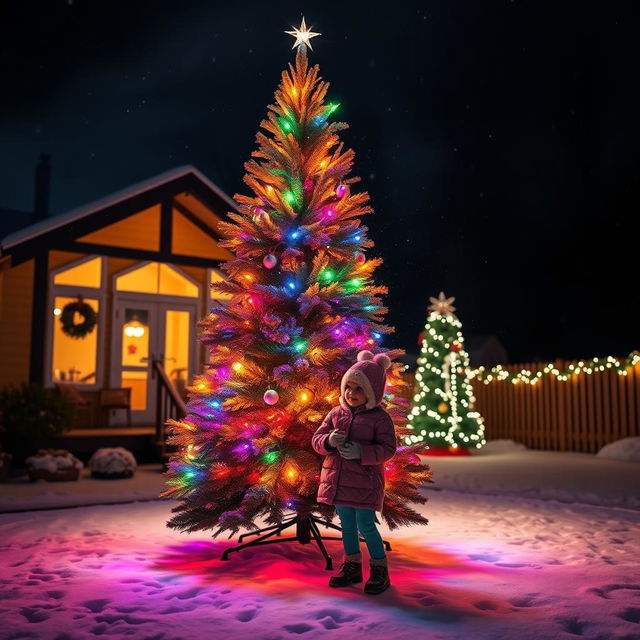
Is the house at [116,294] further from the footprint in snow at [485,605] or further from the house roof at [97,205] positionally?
the footprint in snow at [485,605]

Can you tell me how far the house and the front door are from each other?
0.07 feet

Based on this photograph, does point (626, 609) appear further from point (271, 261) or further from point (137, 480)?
point (137, 480)

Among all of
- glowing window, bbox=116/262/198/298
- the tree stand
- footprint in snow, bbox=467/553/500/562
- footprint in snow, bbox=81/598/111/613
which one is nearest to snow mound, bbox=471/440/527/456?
glowing window, bbox=116/262/198/298

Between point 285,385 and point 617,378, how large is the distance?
499 inches

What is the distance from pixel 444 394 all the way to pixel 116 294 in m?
7.71

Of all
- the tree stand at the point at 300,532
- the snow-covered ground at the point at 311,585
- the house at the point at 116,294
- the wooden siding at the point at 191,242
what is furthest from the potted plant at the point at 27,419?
the tree stand at the point at 300,532

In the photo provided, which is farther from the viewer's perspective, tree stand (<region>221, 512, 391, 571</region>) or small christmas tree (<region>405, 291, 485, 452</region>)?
small christmas tree (<region>405, 291, 485, 452</region>)

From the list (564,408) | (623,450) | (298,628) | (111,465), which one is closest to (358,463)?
(298,628)

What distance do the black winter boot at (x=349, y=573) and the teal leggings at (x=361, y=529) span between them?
0.05 meters

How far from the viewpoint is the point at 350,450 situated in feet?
17.4

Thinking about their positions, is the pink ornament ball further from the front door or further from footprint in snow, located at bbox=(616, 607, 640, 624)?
the front door

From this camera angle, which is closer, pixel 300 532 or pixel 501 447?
pixel 300 532

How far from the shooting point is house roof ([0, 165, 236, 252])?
14703 millimetres

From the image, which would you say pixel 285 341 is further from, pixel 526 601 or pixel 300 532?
pixel 526 601
